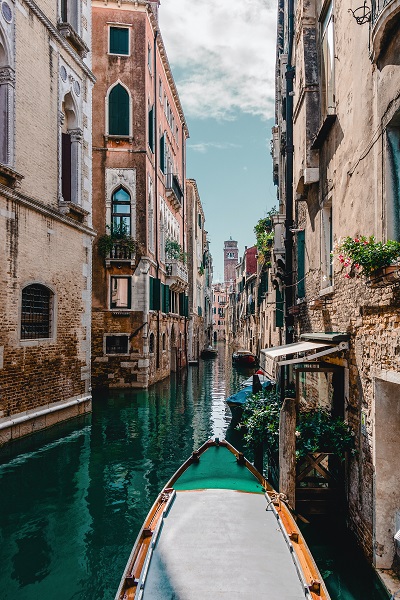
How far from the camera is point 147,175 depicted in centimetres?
2009

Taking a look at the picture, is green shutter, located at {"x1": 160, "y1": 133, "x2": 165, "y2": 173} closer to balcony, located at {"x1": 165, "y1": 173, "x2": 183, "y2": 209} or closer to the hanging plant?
balcony, located at {"x1": 165, "y1": 173, "x2": 183, "y2": 209}

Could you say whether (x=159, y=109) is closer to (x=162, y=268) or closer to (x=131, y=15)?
(x=131, y=15)

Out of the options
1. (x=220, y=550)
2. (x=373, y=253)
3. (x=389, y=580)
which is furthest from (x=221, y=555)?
(x=373, y=253)

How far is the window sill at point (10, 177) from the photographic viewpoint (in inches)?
371

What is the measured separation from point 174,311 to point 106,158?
9816 millimetres

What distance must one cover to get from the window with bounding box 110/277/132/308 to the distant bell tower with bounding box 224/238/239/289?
72.8 meters

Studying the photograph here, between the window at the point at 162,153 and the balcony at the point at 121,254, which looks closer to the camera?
the balcony at the point at 121,254

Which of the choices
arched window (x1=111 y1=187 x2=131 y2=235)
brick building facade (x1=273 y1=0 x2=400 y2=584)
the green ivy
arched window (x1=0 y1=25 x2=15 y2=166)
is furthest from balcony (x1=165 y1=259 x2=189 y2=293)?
the green ivy

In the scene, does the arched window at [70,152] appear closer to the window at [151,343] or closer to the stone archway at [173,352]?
the window at [151,343]

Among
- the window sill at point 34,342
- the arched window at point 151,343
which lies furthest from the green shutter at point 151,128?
the window sill at point 34,342

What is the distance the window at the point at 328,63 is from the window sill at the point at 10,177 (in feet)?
19.0

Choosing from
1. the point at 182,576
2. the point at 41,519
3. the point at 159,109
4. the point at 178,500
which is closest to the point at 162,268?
the point at 159,109

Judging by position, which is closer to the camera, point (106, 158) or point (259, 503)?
point (259, 503)

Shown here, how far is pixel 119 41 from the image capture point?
19750 mm
